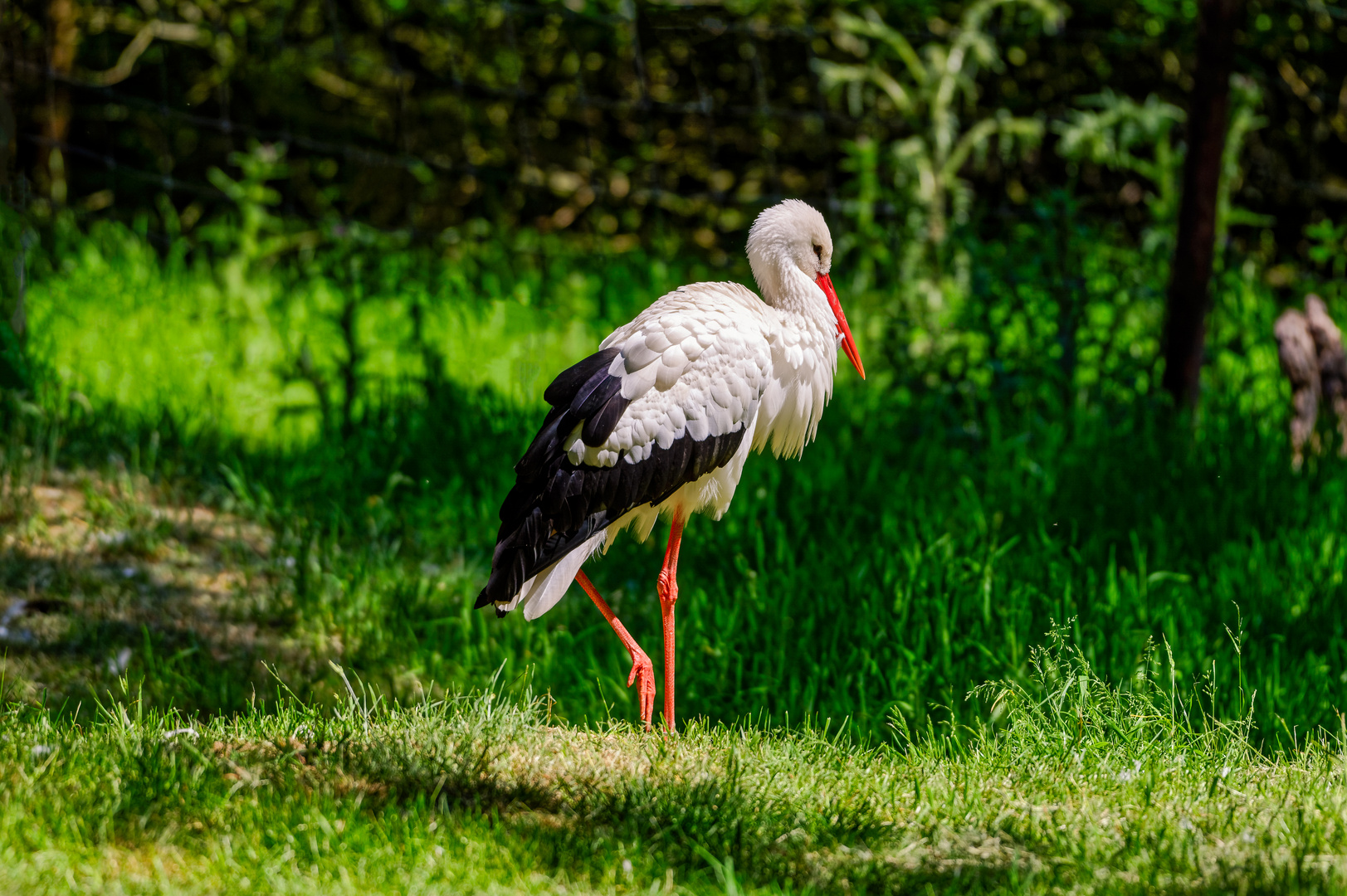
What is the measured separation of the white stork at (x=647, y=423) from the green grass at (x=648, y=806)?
0.34 meters

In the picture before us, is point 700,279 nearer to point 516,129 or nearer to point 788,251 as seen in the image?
point 516,129

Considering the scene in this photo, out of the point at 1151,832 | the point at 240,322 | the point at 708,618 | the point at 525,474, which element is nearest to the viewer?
the point at 1151,832

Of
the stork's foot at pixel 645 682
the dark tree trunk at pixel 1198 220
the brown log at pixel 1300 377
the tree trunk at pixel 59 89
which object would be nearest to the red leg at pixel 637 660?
the stork's foot at pixel 645 682

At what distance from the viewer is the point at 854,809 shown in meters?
2.76

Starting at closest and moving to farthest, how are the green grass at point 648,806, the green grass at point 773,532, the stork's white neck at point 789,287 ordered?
the green grass at point 648,806
the stork's white neck at point 789,287
the green grass at point 773,532

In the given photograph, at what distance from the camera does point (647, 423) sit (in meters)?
3.28

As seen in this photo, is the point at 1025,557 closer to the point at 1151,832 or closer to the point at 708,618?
the point at 708,618

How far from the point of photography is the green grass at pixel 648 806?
248 centimetres

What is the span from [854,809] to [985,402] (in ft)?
9.46

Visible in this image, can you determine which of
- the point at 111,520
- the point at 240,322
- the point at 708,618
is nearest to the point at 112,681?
the point at 111,520

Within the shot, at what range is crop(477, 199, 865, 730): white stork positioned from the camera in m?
3.28

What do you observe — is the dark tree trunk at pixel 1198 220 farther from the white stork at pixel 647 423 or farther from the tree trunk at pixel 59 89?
the tree trunk at pixel 59 89

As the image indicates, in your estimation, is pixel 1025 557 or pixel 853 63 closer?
pixel 1025 557

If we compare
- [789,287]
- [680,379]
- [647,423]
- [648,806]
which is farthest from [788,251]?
[648,806]
